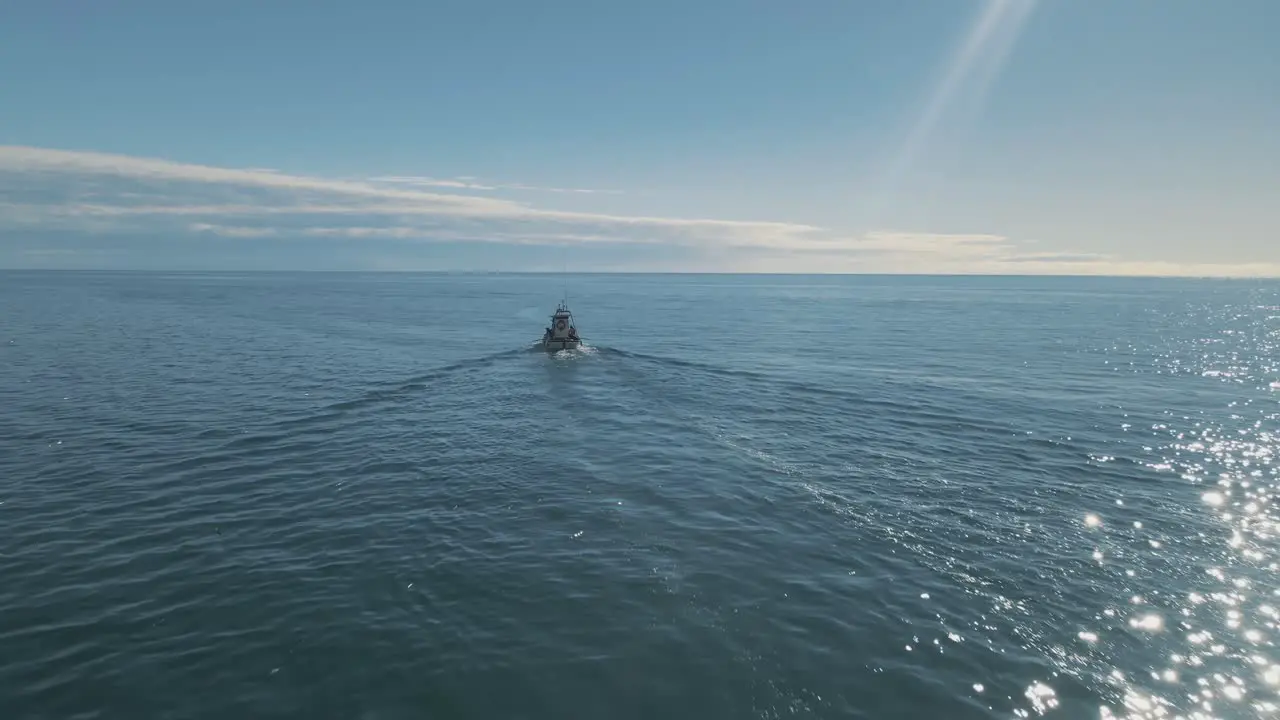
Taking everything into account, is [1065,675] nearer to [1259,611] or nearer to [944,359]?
[1259,611]

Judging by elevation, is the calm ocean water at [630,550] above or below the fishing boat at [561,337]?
below

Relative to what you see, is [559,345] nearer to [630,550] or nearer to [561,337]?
[561,337]

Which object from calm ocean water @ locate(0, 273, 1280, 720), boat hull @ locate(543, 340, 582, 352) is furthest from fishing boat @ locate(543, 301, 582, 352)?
calm ocean water @ locate(0, 273, 1280, 720)

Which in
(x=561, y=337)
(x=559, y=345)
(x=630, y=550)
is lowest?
(x=630, y=550)

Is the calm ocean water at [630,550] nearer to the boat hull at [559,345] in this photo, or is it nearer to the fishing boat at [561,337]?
the boat hull at [559,345]

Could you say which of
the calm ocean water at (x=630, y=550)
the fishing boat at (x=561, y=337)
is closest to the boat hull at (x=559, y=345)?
the fishing boat at (x=561, y=337)

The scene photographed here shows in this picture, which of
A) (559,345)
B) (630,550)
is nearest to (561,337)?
(559,345)

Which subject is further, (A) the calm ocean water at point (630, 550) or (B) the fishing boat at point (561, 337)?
(B) the fishing boat at point (561, 337)

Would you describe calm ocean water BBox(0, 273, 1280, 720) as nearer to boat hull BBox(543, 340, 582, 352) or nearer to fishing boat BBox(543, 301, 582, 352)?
boat hull BBox(543, 340, 582, 352)
